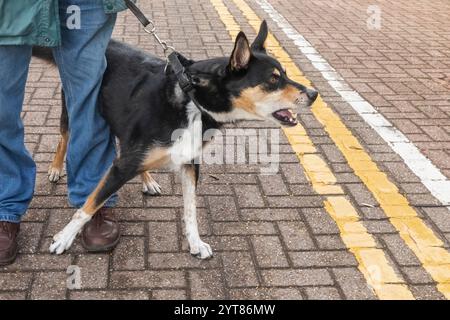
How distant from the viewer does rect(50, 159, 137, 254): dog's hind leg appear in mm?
3088

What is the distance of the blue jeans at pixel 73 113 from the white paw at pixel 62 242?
0.25 m

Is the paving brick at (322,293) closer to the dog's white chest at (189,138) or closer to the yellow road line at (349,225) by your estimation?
the yellow road line at (349,225)

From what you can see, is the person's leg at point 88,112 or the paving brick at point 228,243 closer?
the person's leg at point 88,112

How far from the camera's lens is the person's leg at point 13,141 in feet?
9.40

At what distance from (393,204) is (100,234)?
82.7 inches

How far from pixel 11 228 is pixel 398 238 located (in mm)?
2460

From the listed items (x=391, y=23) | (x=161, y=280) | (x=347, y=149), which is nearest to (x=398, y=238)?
(x=347, y=149)

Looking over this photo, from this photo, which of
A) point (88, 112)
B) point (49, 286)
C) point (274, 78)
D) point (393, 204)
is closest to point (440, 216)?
point (393, 204)

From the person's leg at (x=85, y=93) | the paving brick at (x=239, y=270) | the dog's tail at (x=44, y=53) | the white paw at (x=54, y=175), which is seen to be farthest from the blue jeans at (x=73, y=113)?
the paving brick at (x=239, y=270)

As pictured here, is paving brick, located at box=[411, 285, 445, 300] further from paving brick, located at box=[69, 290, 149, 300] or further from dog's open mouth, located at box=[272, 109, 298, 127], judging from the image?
paving brick, located at box=[69, 290, 149, 300]

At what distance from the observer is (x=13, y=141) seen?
3.13 metres

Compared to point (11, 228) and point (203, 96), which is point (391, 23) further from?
point (11, 228)

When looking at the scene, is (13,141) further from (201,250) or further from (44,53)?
(201,250)

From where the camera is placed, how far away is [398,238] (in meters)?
3.53
